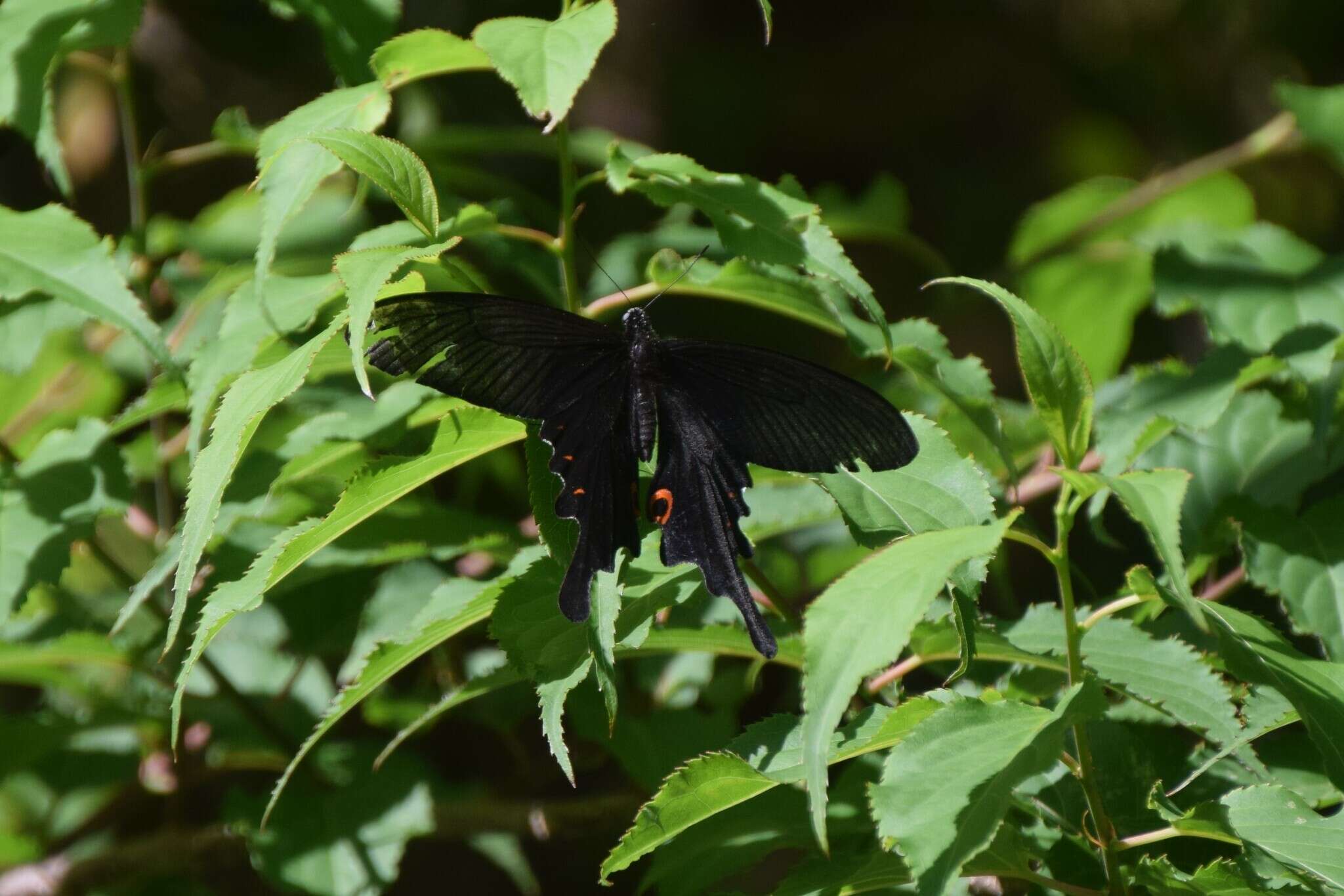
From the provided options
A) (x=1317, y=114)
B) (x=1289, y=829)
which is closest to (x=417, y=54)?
(x=1289, y=829)

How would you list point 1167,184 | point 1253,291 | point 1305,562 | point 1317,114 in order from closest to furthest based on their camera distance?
point 1305,562 < point 1253,291 < point 1317,114 < point 1167,184

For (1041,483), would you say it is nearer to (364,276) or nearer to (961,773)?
(961,773)

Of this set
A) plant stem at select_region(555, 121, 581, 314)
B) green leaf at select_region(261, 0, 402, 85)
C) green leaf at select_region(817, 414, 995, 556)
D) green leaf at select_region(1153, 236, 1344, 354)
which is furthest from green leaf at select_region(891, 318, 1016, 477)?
green leaf at select_region(261, 0, 402, 85)

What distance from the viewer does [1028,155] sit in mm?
3602

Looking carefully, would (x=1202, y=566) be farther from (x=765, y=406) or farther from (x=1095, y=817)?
(x=765, y=406)

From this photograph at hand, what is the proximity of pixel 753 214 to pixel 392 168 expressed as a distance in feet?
0.99

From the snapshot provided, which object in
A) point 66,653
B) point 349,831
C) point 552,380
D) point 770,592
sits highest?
point 552,380

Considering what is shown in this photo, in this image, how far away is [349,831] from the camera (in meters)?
1.33

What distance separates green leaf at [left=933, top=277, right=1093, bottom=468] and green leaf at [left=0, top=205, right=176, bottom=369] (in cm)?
74

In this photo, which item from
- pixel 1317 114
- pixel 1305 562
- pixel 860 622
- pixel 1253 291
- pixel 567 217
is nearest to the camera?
pixel 860 622

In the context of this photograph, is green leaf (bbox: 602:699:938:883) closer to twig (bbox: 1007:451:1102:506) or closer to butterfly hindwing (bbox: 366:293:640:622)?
butterfly hindwing (bbox: 366:293:640:622)

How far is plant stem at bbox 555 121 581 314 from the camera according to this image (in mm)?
1011

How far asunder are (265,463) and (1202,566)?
99 cm

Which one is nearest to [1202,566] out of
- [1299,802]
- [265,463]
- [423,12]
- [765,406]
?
[1299,802]
